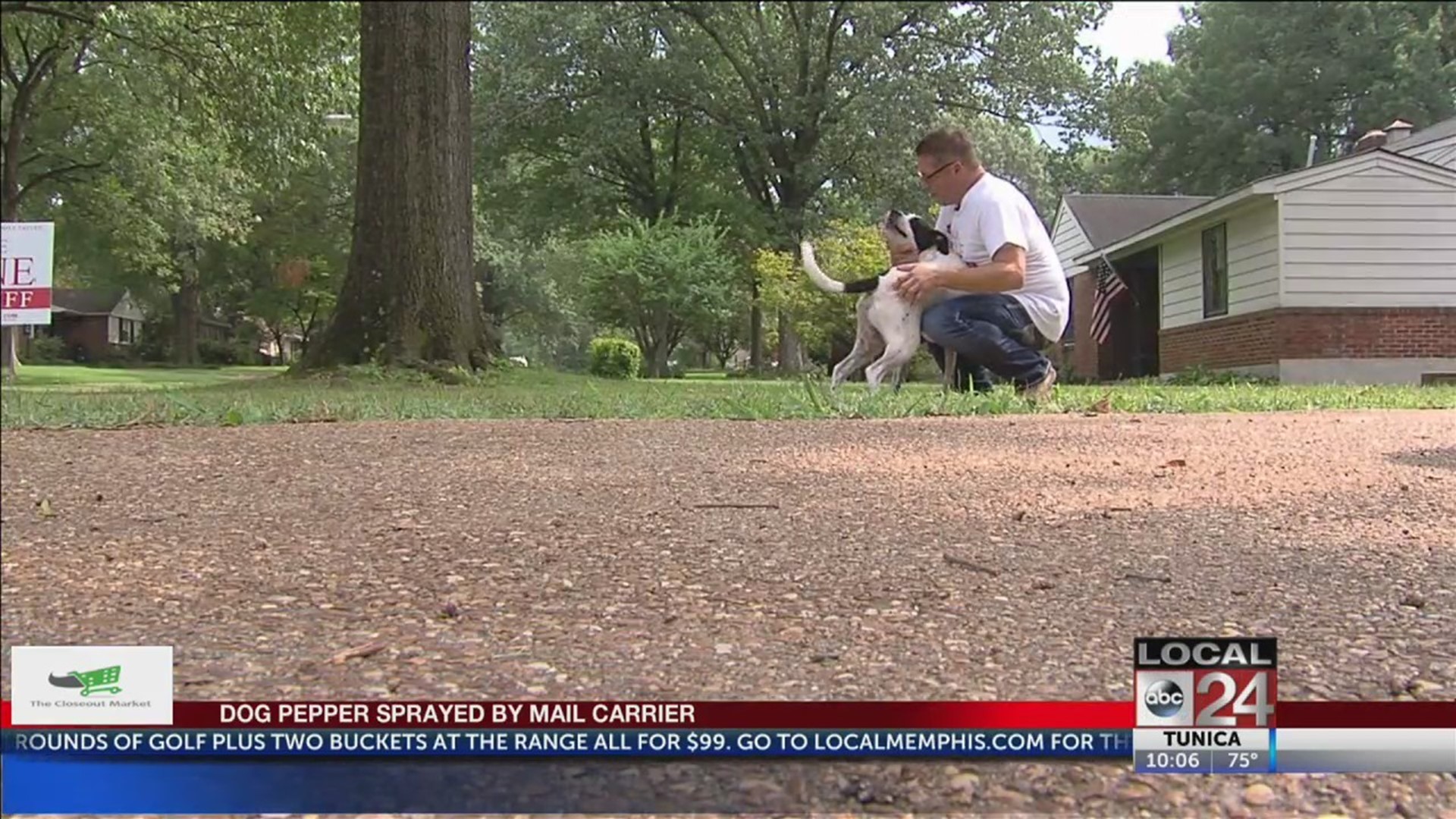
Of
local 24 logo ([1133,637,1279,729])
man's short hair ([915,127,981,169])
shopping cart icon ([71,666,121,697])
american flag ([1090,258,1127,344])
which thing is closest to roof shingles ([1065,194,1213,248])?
american flag ([1090,258,1127,344])

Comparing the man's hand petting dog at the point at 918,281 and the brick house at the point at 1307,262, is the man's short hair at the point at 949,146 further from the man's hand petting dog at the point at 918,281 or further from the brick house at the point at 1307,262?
the man's hand petting dog at the point at 918,281

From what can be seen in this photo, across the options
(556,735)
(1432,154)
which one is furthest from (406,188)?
(1432,154)

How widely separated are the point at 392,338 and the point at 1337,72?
1.34 meters

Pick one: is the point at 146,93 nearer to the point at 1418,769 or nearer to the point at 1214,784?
the point at 1214,784

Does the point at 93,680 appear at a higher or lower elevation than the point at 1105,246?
lower

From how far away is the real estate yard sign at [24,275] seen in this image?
36.3 inches

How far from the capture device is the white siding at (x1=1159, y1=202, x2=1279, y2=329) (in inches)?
58.7

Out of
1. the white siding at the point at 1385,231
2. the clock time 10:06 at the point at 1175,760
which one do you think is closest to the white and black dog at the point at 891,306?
the white siding at the point at 1385,231

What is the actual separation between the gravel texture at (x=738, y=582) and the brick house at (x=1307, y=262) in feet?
0.87

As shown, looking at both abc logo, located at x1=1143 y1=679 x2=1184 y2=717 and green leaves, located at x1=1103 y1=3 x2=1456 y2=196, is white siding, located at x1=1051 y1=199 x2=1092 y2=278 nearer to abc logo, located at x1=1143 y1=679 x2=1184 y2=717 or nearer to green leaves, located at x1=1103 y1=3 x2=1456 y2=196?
green leaves, located at x1=1103 y1=3 x2=1456 y2=196

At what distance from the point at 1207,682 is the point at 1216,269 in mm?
695

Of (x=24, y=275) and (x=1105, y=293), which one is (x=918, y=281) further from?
(x=24, y=275)

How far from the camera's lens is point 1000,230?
168cm

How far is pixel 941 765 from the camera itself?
3.73ft
